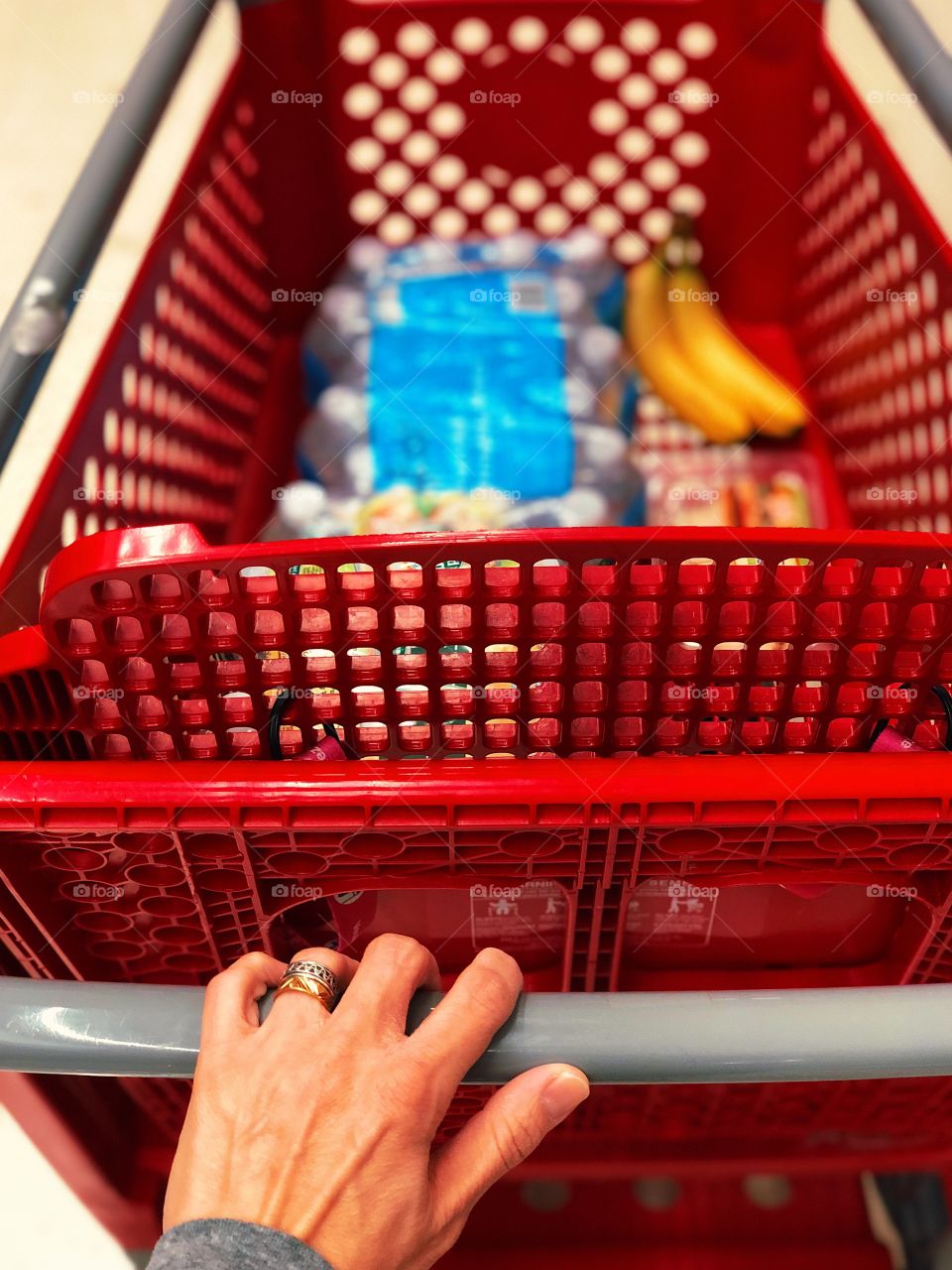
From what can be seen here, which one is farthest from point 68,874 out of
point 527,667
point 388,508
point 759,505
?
point 759,505

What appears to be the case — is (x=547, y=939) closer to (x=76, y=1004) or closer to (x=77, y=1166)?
(x=76, y=1004)

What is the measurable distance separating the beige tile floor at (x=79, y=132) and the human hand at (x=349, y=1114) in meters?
1.29

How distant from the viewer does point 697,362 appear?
5.67 feet

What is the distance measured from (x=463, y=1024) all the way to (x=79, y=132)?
8.04 feet

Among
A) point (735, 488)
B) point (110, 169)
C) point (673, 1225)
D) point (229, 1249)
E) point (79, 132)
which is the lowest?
point (673, 1225)

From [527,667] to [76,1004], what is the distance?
13.3 inches

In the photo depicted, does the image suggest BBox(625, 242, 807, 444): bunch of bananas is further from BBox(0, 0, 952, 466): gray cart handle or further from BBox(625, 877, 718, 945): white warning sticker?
BBox(625, 877, 718, 945): white warning sticker

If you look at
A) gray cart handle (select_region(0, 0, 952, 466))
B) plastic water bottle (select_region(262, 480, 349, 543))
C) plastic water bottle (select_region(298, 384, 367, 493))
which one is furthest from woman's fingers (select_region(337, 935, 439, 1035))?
plastic water bottle (select_region(298, 384, 367, 493))

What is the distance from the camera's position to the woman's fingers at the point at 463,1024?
2.00 ft

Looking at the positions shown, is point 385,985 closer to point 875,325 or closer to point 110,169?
point 110,169

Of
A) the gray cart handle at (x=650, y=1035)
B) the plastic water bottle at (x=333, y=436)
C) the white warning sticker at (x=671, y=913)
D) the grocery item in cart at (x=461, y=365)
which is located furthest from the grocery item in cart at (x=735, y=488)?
the gray cart handle at (x=650, y=1035)

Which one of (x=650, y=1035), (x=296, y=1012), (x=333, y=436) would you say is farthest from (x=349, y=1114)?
(x=333, y=436)

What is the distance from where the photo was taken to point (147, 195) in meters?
2.31

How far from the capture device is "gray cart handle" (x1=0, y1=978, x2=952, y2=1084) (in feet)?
1.98
